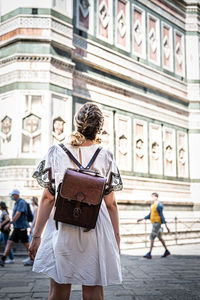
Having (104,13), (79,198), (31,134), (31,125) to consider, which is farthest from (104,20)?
(79,198)

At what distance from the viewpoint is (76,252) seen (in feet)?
7.34

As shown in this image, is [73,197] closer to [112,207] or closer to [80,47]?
[112,207]

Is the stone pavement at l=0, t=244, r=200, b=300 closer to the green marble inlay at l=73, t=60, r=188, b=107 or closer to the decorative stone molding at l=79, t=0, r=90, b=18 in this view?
the green marble inlay at l=73, t=60, r=188, b=107

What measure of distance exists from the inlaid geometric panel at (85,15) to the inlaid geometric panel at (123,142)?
3.07 m

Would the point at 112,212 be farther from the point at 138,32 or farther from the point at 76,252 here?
the point at 138,32

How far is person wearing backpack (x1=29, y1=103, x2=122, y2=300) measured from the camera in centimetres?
223

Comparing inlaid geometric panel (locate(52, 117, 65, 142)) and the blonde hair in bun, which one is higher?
inlaid geometric panel (locate(52, 117, 65, 142))

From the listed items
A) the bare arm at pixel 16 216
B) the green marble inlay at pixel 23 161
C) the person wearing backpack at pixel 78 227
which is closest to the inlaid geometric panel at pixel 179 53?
the green marble inlay at pixel 23 161

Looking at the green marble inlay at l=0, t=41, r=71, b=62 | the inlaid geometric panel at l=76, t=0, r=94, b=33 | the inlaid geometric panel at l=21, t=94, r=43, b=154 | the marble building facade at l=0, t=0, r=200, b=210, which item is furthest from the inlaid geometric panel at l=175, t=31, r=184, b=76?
the inlaid geometric panel at l=21, t=94, r=43, b=154

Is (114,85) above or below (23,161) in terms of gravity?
above

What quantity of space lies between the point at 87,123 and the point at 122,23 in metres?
12.1

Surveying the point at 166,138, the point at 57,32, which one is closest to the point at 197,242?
the point at 166,138

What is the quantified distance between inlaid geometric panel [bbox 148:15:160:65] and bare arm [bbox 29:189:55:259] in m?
13.0

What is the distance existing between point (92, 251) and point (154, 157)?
40.4ft
